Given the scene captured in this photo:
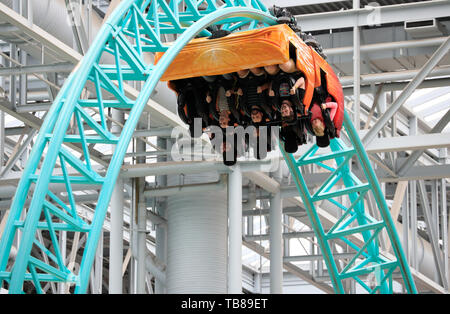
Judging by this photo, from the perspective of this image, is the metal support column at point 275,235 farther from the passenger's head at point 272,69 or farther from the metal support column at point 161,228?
the passenger's head at point 272,69

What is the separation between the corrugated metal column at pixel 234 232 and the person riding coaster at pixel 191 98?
4890 millimetres

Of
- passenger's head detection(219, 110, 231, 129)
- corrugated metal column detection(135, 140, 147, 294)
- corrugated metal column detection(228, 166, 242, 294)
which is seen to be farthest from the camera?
corrugated metal column detection(135, 140, 147, 294)

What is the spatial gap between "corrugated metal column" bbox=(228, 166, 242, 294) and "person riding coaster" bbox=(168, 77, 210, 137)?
4.89 m

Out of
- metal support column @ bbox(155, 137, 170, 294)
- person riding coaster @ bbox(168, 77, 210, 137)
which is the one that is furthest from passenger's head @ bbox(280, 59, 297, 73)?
metal support column @ bbox(155, 137, 170, 294)

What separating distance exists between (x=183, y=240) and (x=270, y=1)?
6.06 m

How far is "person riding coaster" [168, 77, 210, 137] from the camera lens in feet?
56.3

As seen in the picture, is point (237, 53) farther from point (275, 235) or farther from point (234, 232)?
point (275, 235)

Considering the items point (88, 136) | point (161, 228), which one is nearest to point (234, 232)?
point (161, 228)

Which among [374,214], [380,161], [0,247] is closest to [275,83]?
[0,247]

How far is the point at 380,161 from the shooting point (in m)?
24.0

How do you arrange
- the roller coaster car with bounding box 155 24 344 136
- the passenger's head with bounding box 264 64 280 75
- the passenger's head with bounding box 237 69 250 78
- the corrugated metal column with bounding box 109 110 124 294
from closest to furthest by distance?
the roller coaster car with bounding box 155 24 344 136, the passenger's head with bounding box 264 64 280 75, the passenger's head with bounding box 237 69 250 78, the corrugated metal column with bounding box 109 110 124 294

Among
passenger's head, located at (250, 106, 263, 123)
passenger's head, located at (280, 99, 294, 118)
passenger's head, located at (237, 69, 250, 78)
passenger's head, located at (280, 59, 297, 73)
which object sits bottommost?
passenger's head, located at (280, 99, 294, 118)

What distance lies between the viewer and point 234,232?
71.9 feet

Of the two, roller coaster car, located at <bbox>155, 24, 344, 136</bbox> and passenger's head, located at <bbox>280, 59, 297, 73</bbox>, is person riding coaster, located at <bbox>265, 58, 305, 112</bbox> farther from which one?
roller coaster car, located at <bbox>155, 24, 344, 136</bbox>
